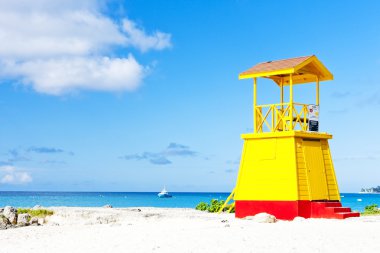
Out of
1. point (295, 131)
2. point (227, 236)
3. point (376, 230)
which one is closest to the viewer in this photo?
point (227, 236)

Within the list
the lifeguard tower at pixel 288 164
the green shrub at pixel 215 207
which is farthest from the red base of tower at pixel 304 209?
the green shrub at pixel 215 207

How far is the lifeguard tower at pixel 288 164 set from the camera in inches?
808

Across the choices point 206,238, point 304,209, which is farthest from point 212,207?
point 206,238

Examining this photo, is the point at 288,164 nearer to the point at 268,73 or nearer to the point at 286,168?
the point at 286,168

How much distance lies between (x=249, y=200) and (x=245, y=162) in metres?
1.46

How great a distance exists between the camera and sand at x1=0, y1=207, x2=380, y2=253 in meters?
13.9

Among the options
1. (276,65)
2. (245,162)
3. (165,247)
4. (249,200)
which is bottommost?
(165,247)

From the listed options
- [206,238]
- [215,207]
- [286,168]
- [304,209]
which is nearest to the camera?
[206,238]

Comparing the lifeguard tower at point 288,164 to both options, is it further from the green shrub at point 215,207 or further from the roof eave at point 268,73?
the green shrub at point 215,207

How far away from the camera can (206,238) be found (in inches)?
588

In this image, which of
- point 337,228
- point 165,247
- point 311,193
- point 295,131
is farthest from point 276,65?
point 165,247

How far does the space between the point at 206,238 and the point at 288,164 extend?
6793 millimetres

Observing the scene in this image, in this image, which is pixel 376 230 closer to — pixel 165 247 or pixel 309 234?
pixel 309 234

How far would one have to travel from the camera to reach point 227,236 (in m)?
15.2
